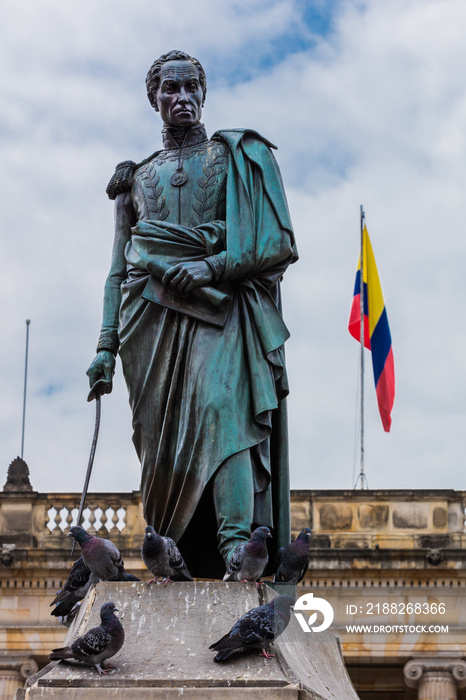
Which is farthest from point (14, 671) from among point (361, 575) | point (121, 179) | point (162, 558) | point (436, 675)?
point (162, 558)

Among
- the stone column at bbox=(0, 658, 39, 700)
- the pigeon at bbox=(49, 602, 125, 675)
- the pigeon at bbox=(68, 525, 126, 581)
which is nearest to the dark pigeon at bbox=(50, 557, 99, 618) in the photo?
the pigeon at bbox=(68, 525, 126, 581)

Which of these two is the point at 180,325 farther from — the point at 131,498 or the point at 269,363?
the point at 131,498

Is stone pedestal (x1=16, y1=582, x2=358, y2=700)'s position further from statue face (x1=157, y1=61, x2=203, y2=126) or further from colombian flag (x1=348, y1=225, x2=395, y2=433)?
colombian flag (x1=348, y1=225, x2=395, y2=433)

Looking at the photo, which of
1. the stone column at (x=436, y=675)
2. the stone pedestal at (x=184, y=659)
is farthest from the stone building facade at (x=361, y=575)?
the stone pedestal at (x=184, y=659)

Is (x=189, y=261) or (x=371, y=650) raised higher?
(x=189, y=261)

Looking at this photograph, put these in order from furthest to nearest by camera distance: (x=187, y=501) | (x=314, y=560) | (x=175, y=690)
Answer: (x=314, y=560) < (x=187, y=501) < (x=175, y=690)

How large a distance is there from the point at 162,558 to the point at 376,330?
27812mm

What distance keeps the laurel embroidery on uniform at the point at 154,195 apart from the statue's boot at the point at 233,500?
47.6 inches

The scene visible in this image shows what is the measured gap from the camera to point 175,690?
5316mm

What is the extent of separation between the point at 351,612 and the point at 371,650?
2.75 ft

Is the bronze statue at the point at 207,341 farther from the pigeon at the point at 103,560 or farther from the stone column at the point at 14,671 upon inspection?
the stone column at the point at 14,671

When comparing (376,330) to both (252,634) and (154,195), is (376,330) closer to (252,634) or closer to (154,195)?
(154,195)

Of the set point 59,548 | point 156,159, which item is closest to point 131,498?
point 59,548

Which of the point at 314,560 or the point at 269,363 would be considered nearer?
the point at 269,363
